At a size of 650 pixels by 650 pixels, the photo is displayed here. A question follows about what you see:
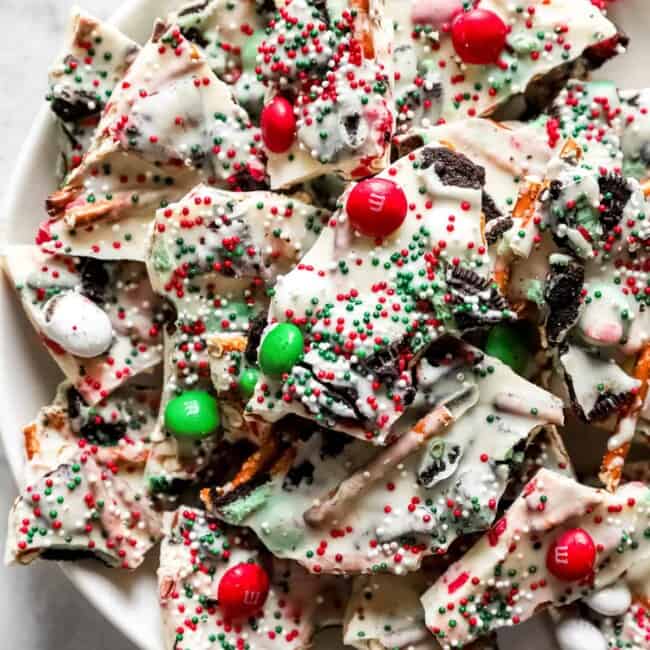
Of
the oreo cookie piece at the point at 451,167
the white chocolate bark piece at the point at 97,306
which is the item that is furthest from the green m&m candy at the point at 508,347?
the white chocolate bark piece at the point at 97,306

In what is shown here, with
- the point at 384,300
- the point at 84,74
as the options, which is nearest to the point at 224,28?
the point at 84,74

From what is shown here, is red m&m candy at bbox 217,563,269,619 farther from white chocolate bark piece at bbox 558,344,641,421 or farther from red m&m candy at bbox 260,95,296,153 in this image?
red m&m candy at bbox 260,95,296,153

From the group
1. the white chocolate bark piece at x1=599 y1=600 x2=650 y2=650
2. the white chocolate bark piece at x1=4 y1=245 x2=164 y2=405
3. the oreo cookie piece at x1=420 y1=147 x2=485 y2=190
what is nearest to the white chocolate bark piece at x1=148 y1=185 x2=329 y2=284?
the white chocolate bark piece at x1=4 y1=245 x2=164 y2=405

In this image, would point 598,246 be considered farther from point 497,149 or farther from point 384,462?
point 384,462

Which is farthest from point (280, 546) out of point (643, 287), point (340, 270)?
point (643, 287)

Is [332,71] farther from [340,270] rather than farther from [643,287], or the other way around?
[643,287]
